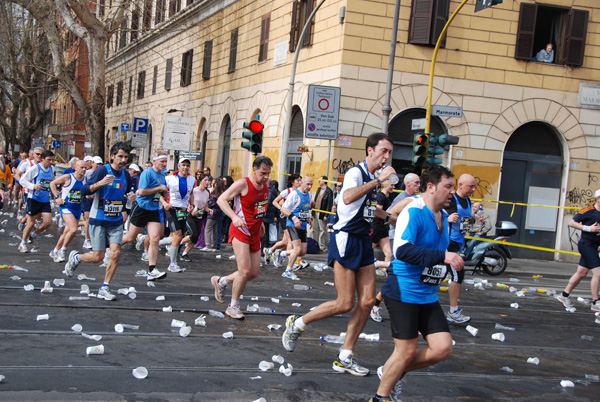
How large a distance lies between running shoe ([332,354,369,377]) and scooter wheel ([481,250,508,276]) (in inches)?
396

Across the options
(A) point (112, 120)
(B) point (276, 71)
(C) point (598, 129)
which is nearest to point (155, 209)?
(B) point (276, 71)

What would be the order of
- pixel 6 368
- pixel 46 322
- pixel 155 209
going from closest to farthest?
1. pixel 6 368
2. pixel 46 322
3. pixel 155 209

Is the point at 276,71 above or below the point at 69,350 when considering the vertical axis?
above

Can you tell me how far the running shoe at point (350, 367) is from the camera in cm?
566

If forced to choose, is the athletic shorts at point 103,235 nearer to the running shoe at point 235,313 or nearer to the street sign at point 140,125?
the running shoe at point 235,313

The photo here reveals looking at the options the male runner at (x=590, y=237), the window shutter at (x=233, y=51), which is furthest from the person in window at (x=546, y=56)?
the window shutter at (x=233, y=51)

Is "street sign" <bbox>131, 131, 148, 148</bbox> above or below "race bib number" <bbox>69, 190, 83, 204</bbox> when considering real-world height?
above

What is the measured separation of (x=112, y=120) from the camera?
4666cm

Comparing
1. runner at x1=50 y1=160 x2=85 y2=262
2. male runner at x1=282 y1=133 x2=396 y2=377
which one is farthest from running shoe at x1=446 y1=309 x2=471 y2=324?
runner at x1=50 y1=160 x2=85 y2=262

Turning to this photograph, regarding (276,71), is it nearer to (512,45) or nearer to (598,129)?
(512,45)

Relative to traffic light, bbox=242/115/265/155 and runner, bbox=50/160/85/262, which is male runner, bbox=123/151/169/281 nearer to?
runner, bbox=50/160/85/262

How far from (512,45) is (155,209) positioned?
13851 mm

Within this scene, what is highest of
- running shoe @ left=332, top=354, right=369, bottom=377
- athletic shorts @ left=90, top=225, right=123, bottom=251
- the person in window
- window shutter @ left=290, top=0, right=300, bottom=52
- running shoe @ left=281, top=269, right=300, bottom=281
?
window shutter @ left=290, top=0, right=300, bottom=52

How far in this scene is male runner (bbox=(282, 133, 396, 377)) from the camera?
5730 millimetres
